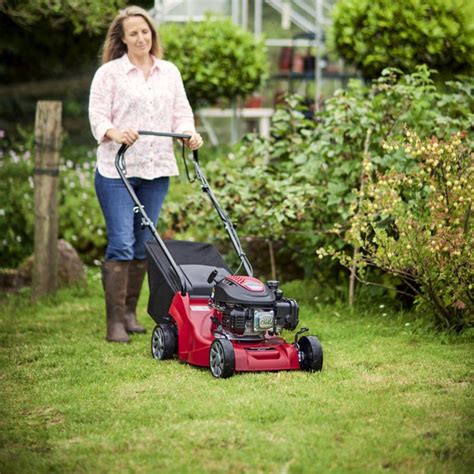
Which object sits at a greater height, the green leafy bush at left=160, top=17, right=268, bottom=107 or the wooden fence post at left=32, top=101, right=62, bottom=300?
the green leafy bush at left=160, top=17, right=268, bottom=107

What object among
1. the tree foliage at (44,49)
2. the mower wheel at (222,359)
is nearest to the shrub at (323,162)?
the mower wheel at (222,359)

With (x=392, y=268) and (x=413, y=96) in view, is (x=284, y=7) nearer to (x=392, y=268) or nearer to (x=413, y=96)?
(x=413, y=96)

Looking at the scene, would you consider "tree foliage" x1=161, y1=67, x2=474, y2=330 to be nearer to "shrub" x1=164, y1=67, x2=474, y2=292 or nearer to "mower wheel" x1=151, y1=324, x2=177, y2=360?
"shrub" x1=164, y1=67, x2=474, y2=292

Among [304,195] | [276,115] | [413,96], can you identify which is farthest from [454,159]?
[276,115]

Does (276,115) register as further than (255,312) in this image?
Yes

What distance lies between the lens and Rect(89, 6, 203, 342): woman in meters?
5.39

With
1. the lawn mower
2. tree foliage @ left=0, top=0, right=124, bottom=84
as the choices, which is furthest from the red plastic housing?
tree foliage @ left=0, top=0, right=124, bottom=84

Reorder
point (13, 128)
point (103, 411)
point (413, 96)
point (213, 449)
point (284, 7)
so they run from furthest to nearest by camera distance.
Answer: point (284, 7) → point (13, 128) → point (413, 96) → point (103, 411) → point (213, 449)

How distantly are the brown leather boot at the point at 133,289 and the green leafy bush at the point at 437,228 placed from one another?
1.25m

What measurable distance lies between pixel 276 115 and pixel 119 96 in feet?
5.25

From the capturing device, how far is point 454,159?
5000 mm

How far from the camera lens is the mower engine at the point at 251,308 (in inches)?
174

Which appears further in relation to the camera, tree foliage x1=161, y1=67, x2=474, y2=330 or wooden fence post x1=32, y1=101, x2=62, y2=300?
wooden fence post x1=32, y1=101, x2=62, y2=300

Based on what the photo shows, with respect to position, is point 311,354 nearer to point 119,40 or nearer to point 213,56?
point 119,40
